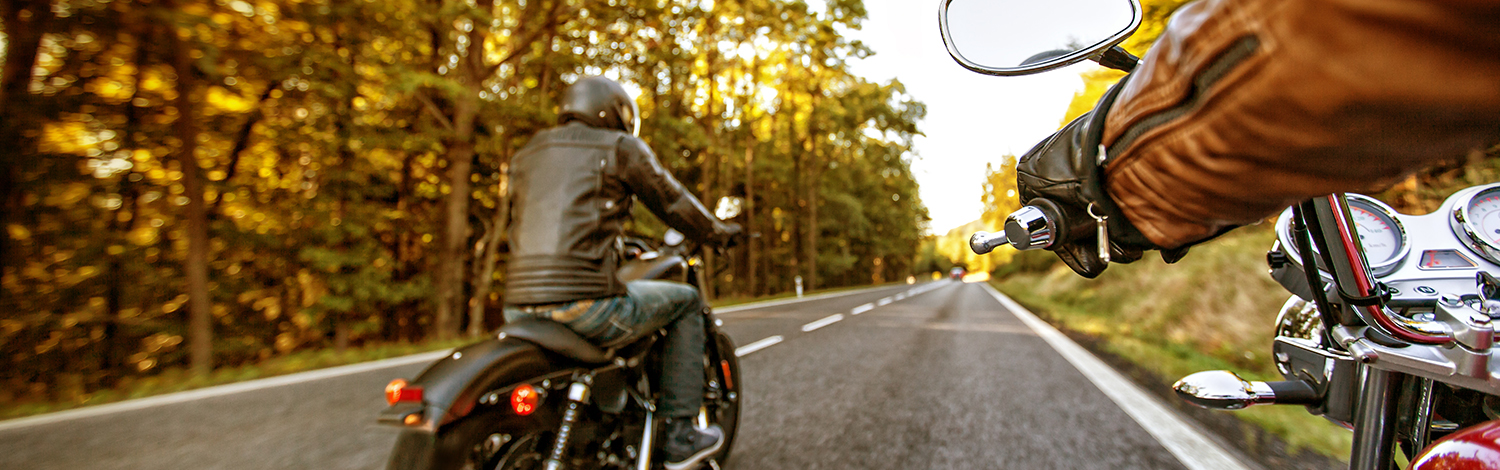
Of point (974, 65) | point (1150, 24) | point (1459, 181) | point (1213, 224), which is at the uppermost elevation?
point (1150, 24)

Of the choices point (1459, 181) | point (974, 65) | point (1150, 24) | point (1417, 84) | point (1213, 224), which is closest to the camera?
point (1417, 84)

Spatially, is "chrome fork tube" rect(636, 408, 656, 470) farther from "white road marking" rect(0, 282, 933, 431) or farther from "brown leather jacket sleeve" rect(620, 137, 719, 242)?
"white road marking" rect(0, 282, 933, 431)

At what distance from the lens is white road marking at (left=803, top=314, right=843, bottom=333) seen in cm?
802

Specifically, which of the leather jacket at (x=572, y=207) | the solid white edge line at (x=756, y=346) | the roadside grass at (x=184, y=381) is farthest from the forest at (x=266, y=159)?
the solid white edge line at (x=756, y=346)

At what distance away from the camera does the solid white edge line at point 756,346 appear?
233 inches

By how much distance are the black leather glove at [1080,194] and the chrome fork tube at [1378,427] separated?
0.72 meters

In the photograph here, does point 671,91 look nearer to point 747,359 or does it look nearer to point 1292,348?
point 747,359

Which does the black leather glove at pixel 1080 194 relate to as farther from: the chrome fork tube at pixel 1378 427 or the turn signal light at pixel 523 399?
the turn signal light at pixel 523 399

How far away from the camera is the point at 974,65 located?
0.96 metres

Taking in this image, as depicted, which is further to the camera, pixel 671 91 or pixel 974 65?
pixel 671 91

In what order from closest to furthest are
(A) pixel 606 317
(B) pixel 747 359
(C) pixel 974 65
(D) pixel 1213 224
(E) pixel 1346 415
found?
(D) pixel 1213 224, (C) pixel 974 65, (E) pixel 1346 415, (A) pixel 606 317, (B) pixel 747 359

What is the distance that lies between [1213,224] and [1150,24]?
3.98 meters

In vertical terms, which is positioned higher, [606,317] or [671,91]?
[671,91]

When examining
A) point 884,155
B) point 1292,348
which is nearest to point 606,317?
point 1292,348
